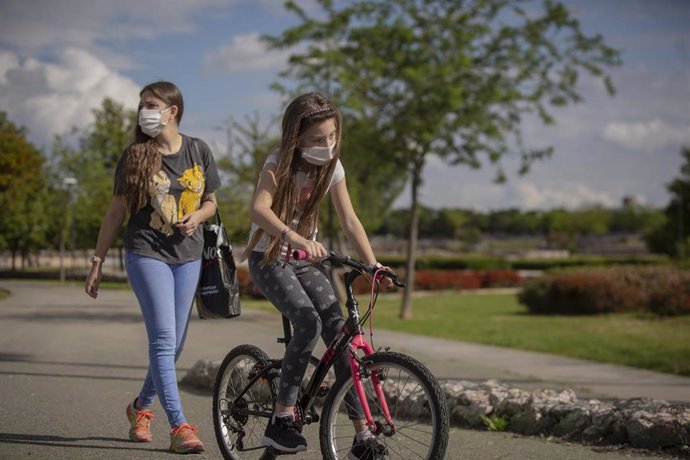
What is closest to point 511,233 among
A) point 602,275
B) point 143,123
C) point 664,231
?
point 664,231

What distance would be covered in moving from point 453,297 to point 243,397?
27.0m

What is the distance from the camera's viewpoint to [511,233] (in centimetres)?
15850

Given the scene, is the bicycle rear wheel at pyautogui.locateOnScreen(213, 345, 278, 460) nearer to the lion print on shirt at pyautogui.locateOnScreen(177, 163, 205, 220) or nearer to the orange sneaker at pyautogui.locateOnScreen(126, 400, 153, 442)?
the orange sneaker at pyautogui.locateOnScreen(126, 400, 153, 442)

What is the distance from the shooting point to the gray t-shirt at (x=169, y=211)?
4.89 m

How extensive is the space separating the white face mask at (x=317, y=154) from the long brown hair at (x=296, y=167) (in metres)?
0.06

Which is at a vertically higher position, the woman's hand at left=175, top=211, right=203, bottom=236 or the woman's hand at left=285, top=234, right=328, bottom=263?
the woman's hand at left=175, top=211, right=203, bottom=236

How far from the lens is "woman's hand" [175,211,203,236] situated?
4859mm

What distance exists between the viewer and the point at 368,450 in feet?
12.8

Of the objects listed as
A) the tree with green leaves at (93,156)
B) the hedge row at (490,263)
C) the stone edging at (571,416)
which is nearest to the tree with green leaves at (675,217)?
the hedge row at (490,263)

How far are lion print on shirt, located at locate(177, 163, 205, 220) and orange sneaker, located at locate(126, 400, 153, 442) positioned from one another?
49.8 inches

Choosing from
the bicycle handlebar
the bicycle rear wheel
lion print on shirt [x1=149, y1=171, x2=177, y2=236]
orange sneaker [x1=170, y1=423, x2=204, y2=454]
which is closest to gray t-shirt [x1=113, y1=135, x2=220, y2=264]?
lion print on shirt [x1=149, y1=171, x2=177, y2=236]

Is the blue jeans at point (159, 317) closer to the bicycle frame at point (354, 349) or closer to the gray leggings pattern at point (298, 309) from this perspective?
the gray leggings pattern at point (298, 309)

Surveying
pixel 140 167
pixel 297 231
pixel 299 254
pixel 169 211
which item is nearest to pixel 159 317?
pixel 169 211

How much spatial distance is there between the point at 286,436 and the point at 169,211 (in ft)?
4.85
